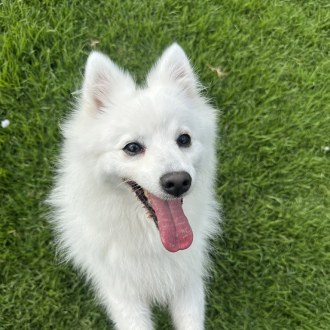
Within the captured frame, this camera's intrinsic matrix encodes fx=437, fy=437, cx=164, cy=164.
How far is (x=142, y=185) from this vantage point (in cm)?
220

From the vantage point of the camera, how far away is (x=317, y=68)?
419cm

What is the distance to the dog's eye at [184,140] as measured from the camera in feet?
7.72

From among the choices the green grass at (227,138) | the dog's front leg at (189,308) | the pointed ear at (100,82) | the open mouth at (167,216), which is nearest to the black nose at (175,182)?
the open mouth at (167,216)

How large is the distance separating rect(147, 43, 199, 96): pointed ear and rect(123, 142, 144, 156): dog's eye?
0.47 m

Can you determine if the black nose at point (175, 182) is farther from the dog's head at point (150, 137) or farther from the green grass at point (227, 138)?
the green grass at point (227, 138)

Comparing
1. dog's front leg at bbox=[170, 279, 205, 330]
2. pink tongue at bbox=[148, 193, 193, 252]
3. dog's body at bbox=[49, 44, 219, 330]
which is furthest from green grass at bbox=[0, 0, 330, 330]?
pink tongue at bbox=[148, 193, 193, 252]

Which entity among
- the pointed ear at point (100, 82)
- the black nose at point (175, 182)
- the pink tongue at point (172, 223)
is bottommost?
the pink tongue at point (172, 223)

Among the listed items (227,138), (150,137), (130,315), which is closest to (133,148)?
(150,137)

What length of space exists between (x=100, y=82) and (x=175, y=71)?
0.45 m

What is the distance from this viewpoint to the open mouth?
2342mm

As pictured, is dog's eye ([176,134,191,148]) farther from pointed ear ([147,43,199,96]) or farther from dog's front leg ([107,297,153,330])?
dog's front leg ([107,297,153,330])

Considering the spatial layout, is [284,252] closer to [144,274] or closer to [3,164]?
[144,274]

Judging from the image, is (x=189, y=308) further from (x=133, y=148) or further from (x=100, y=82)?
(x=100, y=82)

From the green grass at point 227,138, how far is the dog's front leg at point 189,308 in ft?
1.29
